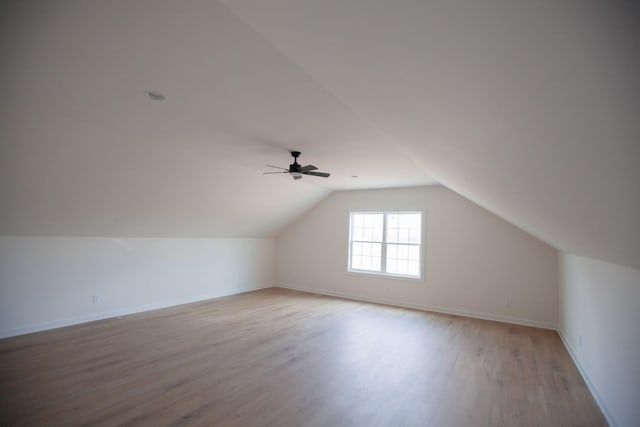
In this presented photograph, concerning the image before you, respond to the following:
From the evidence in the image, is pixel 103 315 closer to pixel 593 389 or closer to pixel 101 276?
pixel 101 276

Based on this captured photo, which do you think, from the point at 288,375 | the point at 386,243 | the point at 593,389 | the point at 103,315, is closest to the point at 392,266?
the point at 386,243

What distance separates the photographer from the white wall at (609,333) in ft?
7.36

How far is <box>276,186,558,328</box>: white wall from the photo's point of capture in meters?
5.48

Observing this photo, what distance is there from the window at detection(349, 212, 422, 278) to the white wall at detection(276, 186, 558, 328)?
205 millimetres

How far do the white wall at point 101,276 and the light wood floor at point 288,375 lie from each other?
1.14 ft

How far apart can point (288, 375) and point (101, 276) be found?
12.6ft

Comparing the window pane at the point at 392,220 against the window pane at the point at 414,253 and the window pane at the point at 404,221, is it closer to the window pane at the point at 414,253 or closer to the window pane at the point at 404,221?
the window pane at the point at 404,221

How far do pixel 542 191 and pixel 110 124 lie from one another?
395 centimetres

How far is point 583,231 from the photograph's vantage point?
7.23ft

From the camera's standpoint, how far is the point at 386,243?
7.24m

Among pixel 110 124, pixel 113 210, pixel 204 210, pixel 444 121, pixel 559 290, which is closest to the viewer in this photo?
pixel 444 121

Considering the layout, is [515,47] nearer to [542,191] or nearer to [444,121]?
[444,121]

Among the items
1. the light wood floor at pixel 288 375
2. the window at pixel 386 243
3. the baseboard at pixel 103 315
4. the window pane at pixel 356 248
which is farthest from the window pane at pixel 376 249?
the baseboard at pixel 103 315

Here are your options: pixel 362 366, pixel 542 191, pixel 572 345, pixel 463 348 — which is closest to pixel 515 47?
pixel 542 191
